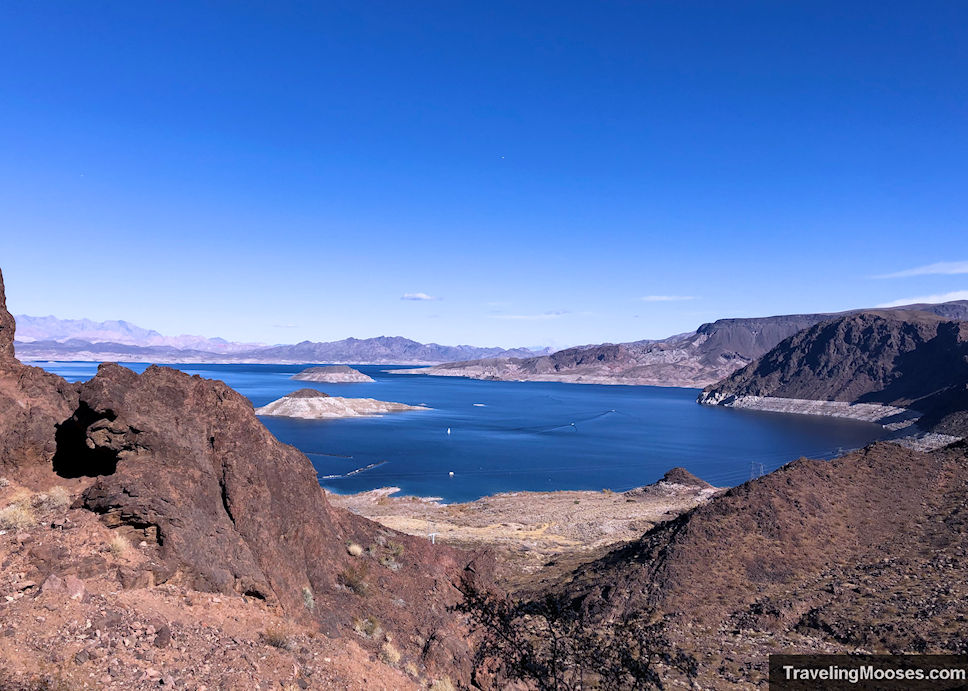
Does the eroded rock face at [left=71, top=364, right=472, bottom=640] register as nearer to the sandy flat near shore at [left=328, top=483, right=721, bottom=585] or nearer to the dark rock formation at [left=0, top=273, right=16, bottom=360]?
the dark rock formation at [left=0, top=273, right=16, bottom=360]

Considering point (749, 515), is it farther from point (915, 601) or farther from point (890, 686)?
point (890, 686)

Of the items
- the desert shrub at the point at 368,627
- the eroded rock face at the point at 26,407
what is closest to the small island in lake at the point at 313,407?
the eroded rock face at the point at 26,407

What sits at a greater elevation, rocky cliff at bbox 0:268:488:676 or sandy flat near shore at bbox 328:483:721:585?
rocky cliff at bbox 0:268:488:676

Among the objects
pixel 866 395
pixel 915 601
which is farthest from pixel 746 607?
pixel 866 395

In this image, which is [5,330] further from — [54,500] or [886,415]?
[886,415]

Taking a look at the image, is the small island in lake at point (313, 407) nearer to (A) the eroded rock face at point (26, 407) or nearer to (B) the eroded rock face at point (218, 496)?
(A) the eroded rock face at point (26, 407)

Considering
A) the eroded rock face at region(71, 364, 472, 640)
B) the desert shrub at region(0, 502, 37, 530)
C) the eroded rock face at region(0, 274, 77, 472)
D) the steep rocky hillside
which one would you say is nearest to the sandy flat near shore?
the steep rocky hillside
